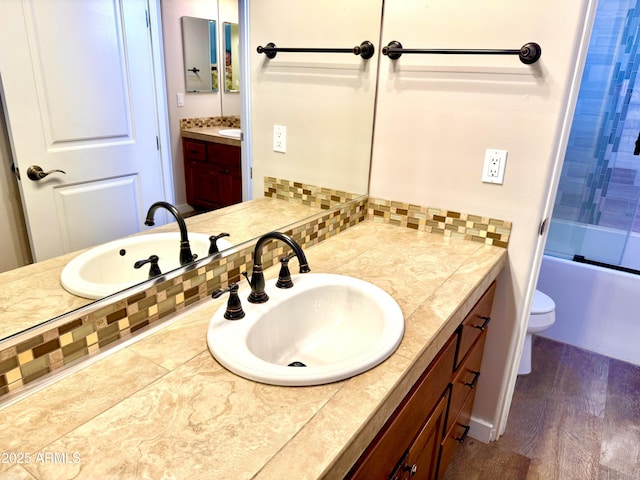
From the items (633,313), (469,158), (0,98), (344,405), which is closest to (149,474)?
(344,405)

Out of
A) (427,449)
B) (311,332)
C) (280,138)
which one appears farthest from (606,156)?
(311,332)

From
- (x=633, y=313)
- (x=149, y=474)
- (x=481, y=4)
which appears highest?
(x=481, y=4)

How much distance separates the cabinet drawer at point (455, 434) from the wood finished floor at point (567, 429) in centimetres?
16

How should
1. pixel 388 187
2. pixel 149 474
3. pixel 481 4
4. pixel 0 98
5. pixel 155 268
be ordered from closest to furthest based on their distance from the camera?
pixel 149 474 → pixel 0 98 → pixel 155 268 → pixel 481 4 → pixel 388 187

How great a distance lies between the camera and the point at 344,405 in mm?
868

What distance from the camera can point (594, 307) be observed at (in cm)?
272

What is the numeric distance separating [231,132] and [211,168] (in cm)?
15

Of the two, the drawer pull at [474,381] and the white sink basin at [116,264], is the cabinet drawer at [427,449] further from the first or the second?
the white sink basin at [116,264]

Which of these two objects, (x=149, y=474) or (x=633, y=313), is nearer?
(x=149, y=474)

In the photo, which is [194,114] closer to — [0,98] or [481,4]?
[0,98]

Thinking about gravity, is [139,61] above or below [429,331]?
above

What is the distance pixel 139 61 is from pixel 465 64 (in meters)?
1.13

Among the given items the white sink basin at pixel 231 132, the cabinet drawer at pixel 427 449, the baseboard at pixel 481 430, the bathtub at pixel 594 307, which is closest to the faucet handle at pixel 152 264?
the white sink basin at pixel 231 132

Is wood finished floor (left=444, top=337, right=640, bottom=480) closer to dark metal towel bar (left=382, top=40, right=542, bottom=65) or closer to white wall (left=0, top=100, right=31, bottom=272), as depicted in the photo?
dark metal towel bar (left=382, top=40, right=542, bottom=65)
